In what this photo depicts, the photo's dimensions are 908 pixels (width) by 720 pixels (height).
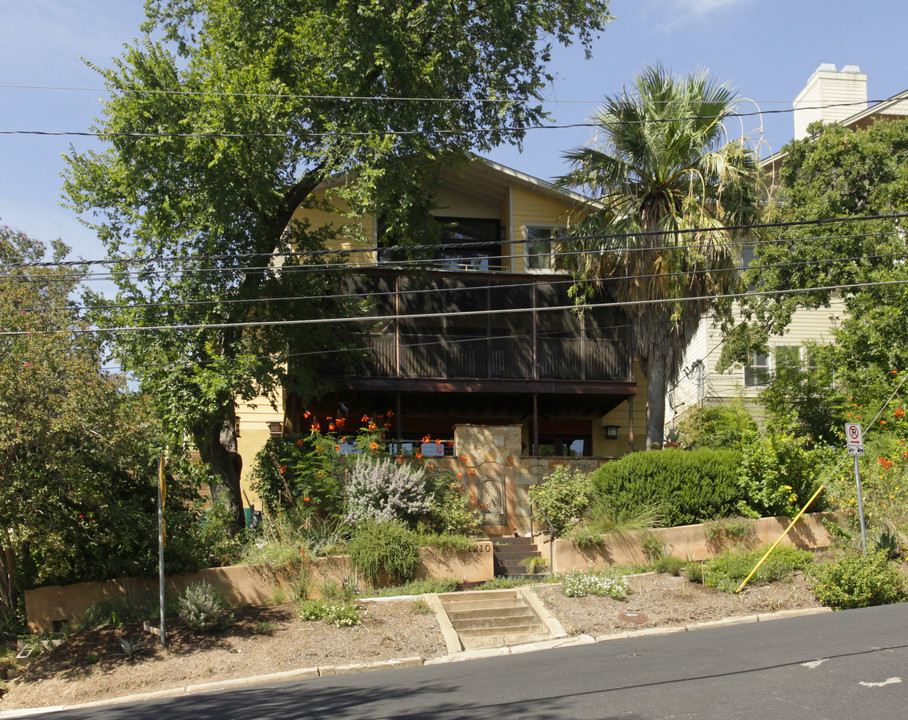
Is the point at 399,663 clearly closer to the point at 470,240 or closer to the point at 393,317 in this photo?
the point at 393,317

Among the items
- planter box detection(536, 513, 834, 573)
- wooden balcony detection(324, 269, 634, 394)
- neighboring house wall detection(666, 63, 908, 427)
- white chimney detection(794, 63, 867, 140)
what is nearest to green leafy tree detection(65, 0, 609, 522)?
wooden balcony detection(324, 269, 634, 394)

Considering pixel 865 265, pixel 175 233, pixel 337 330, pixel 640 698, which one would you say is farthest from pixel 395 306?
pixel 640 698

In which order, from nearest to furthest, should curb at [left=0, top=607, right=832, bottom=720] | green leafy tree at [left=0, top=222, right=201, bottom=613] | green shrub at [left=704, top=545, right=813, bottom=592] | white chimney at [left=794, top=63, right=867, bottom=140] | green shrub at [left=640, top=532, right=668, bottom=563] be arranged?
curb at [left=0, top=607, right=832, bottom=720], green leafy tree at [left=0, top=222, right=201, bottom=613], green shrub at [left=704, top=545, right=813, bottom=592], green shrub at [left=640, top=532, right=668, bottom=563], white chimney at [left=794, top=63, right=867, bottom=140]

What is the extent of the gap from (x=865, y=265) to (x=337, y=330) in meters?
11.3

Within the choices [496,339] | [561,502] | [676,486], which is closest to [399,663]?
[561,502]

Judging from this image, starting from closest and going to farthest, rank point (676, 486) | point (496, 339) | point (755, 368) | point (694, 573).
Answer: point (694, 573), point (676, 486), point (496, 339), point (755, 368)

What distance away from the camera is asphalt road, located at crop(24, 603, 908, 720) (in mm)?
8062

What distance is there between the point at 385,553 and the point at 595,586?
11.6 feet

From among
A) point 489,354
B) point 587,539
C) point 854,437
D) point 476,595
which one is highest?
point 489,354

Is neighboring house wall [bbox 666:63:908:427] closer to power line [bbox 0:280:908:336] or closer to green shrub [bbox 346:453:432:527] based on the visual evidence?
power line [bbox 0:280:908:336]

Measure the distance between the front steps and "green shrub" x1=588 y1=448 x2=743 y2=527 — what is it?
3123 mm

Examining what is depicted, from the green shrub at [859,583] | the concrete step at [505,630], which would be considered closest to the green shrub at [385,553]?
the concrete step at [505,630]

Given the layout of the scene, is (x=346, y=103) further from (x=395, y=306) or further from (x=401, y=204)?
(x=395, y=306)

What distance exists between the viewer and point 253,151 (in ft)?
52.0
